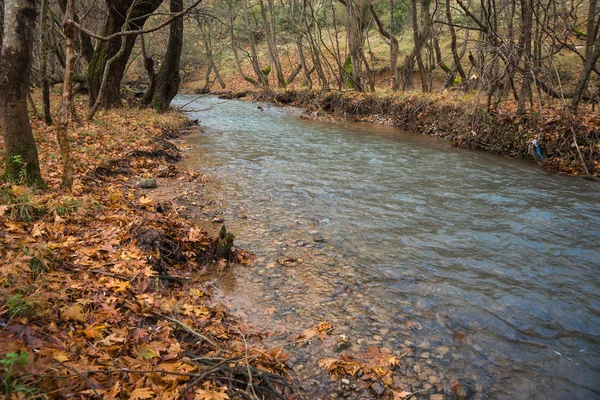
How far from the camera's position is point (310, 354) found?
131 inches

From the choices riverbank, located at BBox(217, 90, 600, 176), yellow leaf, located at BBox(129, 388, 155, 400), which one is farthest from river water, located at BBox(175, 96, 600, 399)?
yellow leaf, located at BBox(129, 388, 155, 400)

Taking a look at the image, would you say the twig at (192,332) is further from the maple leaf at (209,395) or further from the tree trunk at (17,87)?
the tree trunk at (17,87)

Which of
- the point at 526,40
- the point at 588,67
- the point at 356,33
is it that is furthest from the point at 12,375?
the point at 356,33

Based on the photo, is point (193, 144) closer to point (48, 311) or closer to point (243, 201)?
point (243, 201)

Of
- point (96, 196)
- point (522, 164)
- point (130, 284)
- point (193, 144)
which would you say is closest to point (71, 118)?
point (193, 144)

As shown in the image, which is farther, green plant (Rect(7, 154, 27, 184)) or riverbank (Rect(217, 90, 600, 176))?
riverbank (Rect(217, 90, 600, 176))

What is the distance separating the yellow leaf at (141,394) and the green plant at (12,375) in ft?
1.70

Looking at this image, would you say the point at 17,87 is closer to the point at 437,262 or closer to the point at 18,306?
the point at 18,306

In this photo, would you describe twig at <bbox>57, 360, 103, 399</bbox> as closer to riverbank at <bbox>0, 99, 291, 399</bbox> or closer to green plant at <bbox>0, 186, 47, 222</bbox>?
riverbank at <bbox>0, 99, 291, 399</bbox>

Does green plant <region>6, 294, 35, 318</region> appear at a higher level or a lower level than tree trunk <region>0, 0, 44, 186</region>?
lower

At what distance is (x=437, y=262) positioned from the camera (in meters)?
4.89

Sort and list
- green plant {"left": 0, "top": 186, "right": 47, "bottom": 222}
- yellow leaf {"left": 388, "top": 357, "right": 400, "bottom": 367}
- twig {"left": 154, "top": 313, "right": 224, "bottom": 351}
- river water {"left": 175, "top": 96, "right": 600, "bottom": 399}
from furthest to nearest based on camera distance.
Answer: green plant {"left": 0, "top": 186, "right": 47, "bottom": 222}, river water {"left": 175, "top": 96, "right": 600, "bottom": 399}, yellow leaf {"left": 388, "top": 357, "right": 400, "bottom": 367}, twig {"left": 154, "top": 313, "right": 224, "bottom": 351}

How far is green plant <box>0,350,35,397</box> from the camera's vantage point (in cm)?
Answer: 186

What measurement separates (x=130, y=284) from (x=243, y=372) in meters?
1.45
